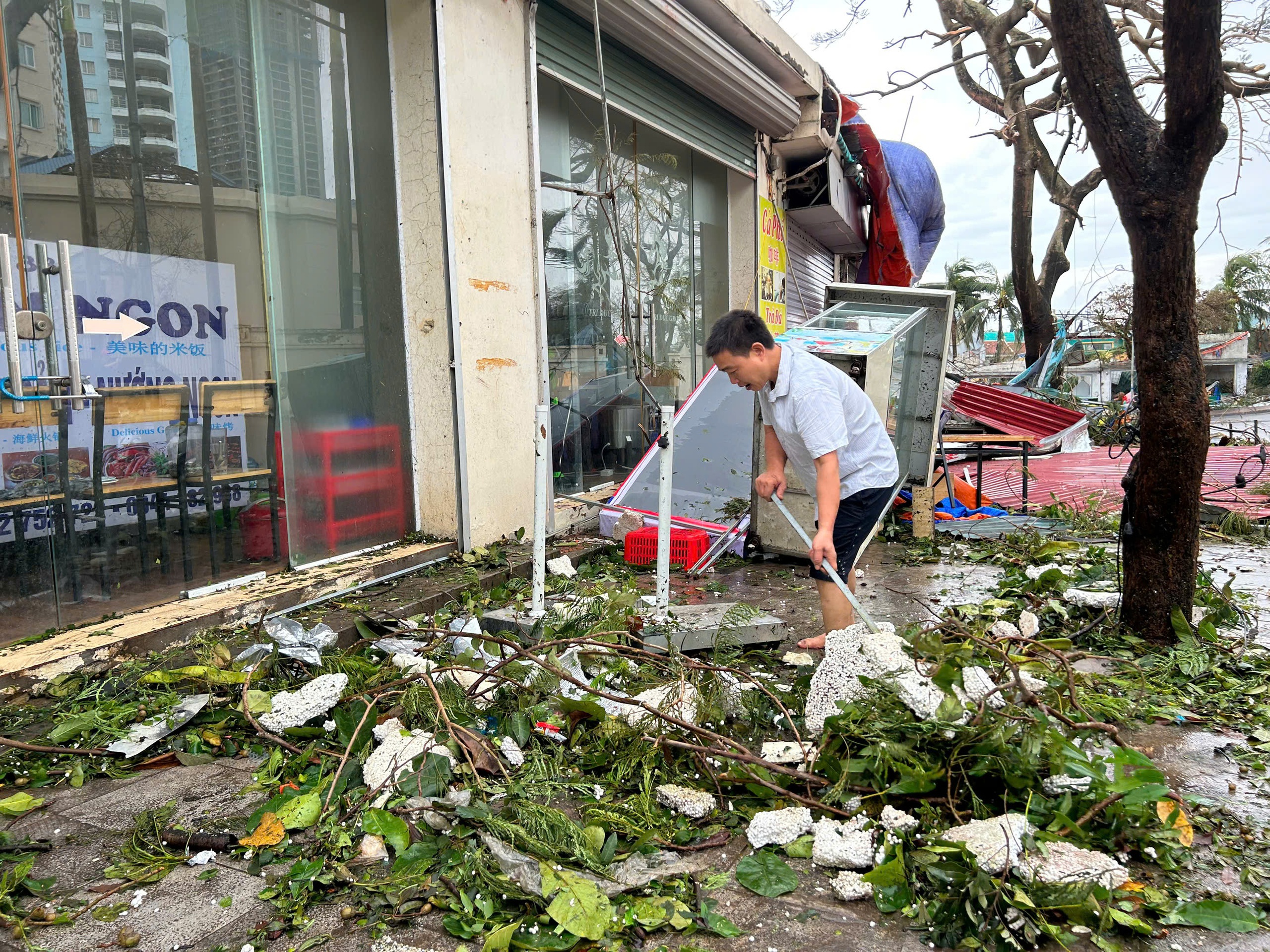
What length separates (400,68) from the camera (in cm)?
522

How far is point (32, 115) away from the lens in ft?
11.5

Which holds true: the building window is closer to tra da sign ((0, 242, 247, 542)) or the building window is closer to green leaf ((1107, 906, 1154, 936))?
tra da sign ((0, 242, 247, 542))

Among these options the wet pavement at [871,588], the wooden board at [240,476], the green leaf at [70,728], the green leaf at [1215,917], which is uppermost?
the wooden board at [240,476]

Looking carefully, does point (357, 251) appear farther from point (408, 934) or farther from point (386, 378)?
point (408, 934)

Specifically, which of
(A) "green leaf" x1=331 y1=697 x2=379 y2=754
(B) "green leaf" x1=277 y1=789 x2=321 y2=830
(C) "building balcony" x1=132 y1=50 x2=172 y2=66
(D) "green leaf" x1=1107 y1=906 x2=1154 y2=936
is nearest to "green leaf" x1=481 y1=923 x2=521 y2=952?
(B) "green leaf" x1=277 y1=789 x2=321 y2=830

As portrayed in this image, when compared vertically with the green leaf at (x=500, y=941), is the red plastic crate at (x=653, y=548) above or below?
above

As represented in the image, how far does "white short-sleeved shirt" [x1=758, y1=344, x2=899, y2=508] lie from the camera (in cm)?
366

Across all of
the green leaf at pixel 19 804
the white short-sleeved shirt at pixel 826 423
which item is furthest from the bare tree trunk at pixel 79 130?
the white short-sleeved shirt at pixel 826 423

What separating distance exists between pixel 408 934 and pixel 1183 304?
384cm

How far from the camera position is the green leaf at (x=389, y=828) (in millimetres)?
2289

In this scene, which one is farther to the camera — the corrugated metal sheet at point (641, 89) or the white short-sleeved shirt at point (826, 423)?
the corrugated metal sheet at point (641, 89)

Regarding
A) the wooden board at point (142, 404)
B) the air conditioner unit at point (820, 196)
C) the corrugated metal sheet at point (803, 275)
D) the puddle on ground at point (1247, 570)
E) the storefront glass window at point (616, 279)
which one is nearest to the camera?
the wooden board at point (142, 404)

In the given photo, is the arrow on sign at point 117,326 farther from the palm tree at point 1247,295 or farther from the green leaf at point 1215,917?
the palm tree at point 1247,295

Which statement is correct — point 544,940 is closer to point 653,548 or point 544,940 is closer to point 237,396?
point 237,396
